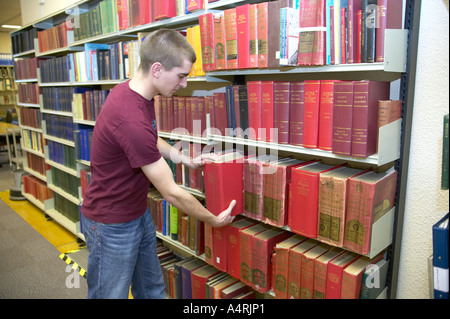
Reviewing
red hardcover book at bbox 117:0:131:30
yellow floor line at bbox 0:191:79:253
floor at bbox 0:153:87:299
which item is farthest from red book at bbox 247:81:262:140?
yellow floor line at bbox 0:191:79:253

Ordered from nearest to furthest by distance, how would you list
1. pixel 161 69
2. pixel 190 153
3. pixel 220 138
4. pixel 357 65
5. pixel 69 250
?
pixel 357 65, pixel 161 69, pixel 220 138, pixel 190 153, pixel 69 250

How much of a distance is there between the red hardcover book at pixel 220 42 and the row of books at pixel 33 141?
119 inches

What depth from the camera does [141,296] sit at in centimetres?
186

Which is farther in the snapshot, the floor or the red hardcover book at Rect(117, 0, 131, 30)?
the floor

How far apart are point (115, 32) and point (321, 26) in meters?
1.69

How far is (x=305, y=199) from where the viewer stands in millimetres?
1496

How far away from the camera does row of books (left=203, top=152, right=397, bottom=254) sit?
4.42 ft

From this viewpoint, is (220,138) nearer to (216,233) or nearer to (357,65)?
(216,233)

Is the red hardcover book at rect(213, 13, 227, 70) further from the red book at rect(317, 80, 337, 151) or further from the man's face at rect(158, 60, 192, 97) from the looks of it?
the red book at rect(317, 80, 337, 151)

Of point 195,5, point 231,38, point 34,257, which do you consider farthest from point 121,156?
point 34,257

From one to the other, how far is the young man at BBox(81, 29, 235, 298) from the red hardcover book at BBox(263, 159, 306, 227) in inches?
7.3

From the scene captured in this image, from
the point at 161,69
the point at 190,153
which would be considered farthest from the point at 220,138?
the point at 161,69

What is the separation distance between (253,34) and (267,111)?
13.9 inches

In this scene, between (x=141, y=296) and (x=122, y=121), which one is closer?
(x=122, y=121)
